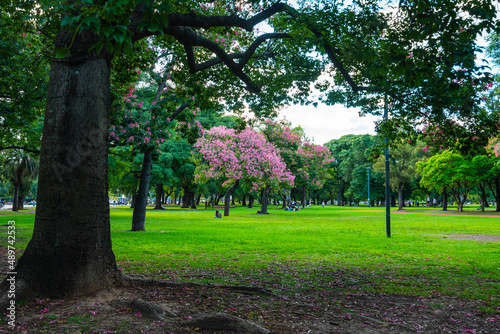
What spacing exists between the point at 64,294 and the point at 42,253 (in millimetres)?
633

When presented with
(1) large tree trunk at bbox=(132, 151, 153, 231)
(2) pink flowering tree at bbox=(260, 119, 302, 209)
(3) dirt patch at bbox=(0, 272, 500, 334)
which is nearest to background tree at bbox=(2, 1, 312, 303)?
(3) dirt patch at bbox=(0, 272, 500, 334)

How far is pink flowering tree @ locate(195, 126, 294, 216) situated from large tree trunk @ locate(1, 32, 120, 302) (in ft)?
84.3

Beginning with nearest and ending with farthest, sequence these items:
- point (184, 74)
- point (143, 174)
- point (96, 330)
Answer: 1. point (96, 330)
2. point (184, 74)
3. point (143, 174)

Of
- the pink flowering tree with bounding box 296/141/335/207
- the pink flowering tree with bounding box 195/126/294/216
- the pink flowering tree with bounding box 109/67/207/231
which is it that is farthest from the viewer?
the pink flowering tree with bounding box 296/141/335/207

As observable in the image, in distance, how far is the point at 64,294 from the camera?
475 cm

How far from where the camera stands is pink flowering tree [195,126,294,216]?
3116 cm

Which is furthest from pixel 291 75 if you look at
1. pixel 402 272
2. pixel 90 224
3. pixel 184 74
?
pixel 90 224

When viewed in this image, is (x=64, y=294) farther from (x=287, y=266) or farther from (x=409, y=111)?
(x=409, y=111)

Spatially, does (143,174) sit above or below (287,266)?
above

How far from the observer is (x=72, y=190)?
4.82 metres

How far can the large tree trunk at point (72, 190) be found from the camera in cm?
477

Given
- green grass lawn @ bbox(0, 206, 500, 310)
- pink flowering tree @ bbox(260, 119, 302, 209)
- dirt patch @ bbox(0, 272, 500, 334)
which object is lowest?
green grass lawn @ bbox(0, 206, 500, 310)

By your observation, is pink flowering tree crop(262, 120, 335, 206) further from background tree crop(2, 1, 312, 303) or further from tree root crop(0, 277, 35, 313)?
tree root crop(0, 277, 35, 313)

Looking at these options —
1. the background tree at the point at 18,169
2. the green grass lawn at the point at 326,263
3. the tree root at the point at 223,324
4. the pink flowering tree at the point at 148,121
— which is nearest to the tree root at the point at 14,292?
the tree root at the point at 223,324
